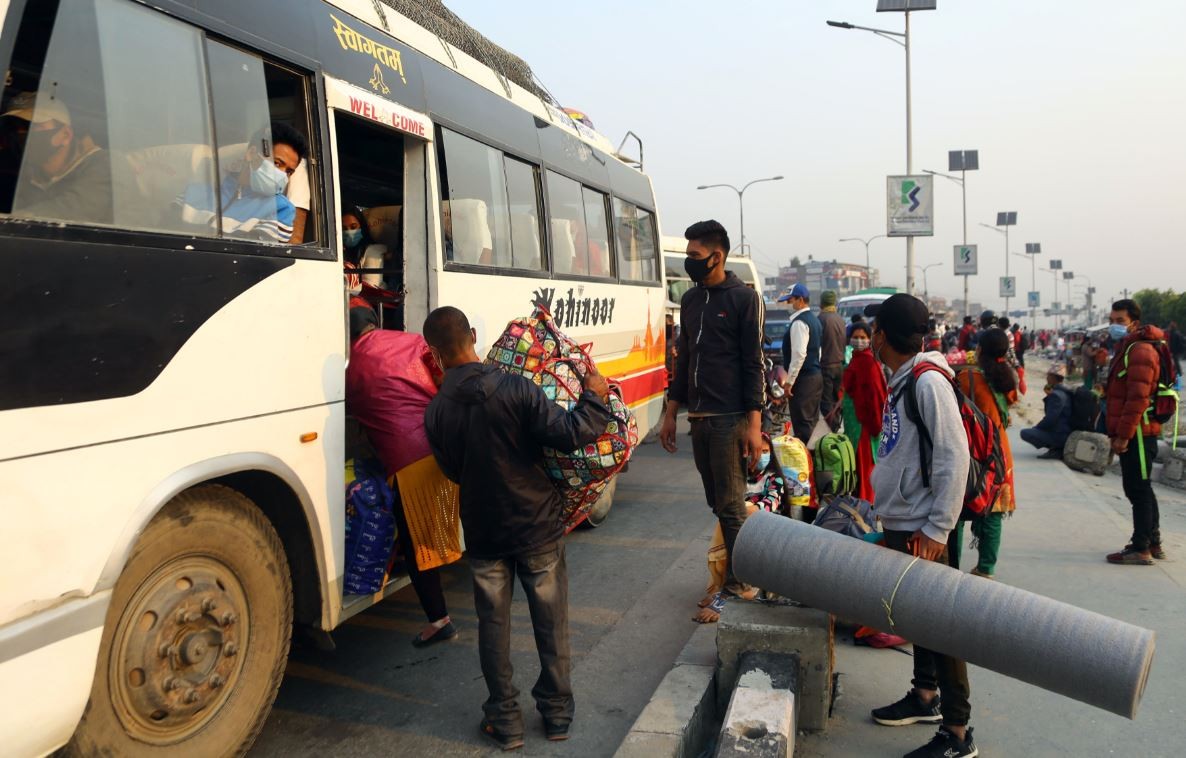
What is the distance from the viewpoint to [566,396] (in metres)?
3.80

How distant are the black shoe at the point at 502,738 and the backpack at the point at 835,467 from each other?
334 centimetres

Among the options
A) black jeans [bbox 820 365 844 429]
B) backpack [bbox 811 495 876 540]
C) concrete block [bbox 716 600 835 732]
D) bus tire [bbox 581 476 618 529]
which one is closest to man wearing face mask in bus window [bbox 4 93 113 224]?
concrete block [bbox 716 600 835 732]

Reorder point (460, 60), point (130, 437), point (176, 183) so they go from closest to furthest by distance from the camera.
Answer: point (130, 437)
point (176, 183)
point (460, 60)

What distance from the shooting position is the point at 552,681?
3779 millimetres

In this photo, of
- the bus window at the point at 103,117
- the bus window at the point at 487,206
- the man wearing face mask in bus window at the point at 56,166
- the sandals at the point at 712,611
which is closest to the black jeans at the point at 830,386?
the bus window at the point at 487,206

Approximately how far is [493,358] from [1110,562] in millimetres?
5016

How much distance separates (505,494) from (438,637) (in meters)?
1.75

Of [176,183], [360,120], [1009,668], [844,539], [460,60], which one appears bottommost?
[1009,668]

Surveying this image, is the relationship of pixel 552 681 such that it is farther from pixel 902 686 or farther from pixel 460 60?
pixel 460 60

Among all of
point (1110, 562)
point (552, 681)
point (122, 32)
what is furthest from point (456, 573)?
point (1110, 562)

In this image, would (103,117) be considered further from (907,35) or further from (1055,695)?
(907,35)

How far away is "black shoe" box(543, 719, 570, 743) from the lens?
3779 mm

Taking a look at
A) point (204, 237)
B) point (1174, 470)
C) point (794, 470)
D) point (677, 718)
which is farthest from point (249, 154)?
point (1174, 470)

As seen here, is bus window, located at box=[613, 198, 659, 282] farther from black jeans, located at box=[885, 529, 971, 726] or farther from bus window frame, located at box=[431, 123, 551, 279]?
black jeans, located at box=[885, 529, 971, 726]
